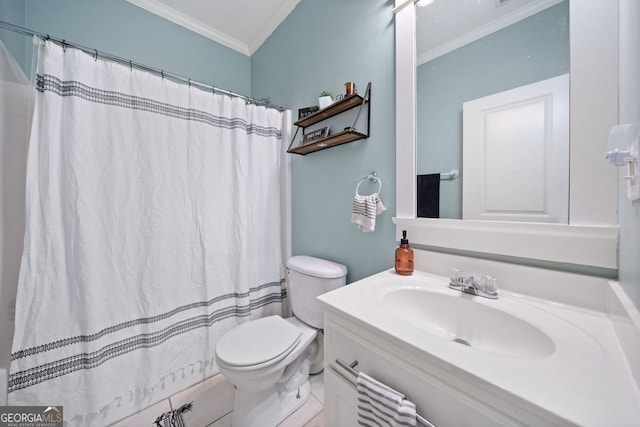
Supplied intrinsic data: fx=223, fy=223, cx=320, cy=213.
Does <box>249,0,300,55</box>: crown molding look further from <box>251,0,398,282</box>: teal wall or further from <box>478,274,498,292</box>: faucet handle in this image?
<box>478,274,498,292</box>: faucet handle

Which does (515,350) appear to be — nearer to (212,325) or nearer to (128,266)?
(212,325)

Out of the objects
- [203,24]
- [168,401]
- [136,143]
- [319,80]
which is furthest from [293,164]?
[168,401]

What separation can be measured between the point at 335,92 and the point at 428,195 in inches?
34.2

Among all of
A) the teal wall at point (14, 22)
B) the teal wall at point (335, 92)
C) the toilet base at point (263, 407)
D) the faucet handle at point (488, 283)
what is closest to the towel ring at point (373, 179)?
the teal wall at point (335, 92)

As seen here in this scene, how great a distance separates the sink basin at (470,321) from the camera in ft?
1.96

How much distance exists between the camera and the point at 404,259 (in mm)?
956

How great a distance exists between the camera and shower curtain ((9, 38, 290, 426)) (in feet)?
3.16

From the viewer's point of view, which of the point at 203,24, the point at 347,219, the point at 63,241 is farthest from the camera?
the point at 203,24

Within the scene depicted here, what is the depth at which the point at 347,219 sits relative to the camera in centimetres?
132

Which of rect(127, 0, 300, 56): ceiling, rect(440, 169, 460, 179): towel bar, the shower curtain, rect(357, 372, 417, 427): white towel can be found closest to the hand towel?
rect(440, 169, 460, 179): towel bar

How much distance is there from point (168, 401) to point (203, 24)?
8.87 feet

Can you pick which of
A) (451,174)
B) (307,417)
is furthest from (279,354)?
(451,174)

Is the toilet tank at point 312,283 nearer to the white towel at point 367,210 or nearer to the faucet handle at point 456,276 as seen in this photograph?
the white towel at point 367,210

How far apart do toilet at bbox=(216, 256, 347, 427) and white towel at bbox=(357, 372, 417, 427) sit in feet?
1.78
